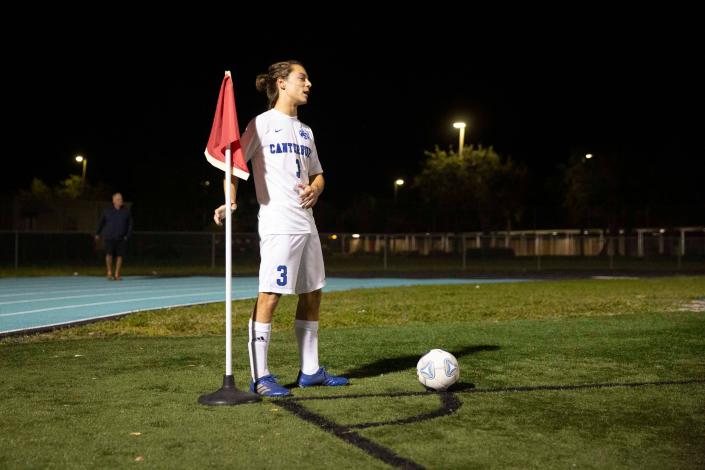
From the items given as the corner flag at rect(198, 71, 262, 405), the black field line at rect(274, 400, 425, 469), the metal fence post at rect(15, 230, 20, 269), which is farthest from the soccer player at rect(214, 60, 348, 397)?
the metal fence post at rect(15, 230, 20, 269)

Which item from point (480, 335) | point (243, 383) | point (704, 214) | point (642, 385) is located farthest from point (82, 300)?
point (704, 214)

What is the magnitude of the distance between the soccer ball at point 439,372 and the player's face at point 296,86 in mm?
2059

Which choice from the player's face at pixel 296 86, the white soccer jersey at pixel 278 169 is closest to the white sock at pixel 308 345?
the white soccer jersey at pixel 278 169

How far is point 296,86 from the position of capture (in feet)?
18.5

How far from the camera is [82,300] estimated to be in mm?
14156

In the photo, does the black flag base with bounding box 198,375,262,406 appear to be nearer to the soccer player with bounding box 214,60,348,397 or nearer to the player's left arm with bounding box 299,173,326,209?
the soccer player with bounding box 214,60,348,397

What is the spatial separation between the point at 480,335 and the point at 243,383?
369 centimetres

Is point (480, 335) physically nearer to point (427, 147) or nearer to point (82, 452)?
point (82, 452)

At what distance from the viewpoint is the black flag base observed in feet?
16.4

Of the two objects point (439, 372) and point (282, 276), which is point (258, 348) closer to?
point (282, 276)

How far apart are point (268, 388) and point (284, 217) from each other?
1.17 meters

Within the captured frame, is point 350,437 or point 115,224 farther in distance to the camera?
point 115,224

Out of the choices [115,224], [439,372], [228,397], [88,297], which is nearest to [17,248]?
[115,224]

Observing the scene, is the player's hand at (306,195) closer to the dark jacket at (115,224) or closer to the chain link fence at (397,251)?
the dark jacket at (115,224)
